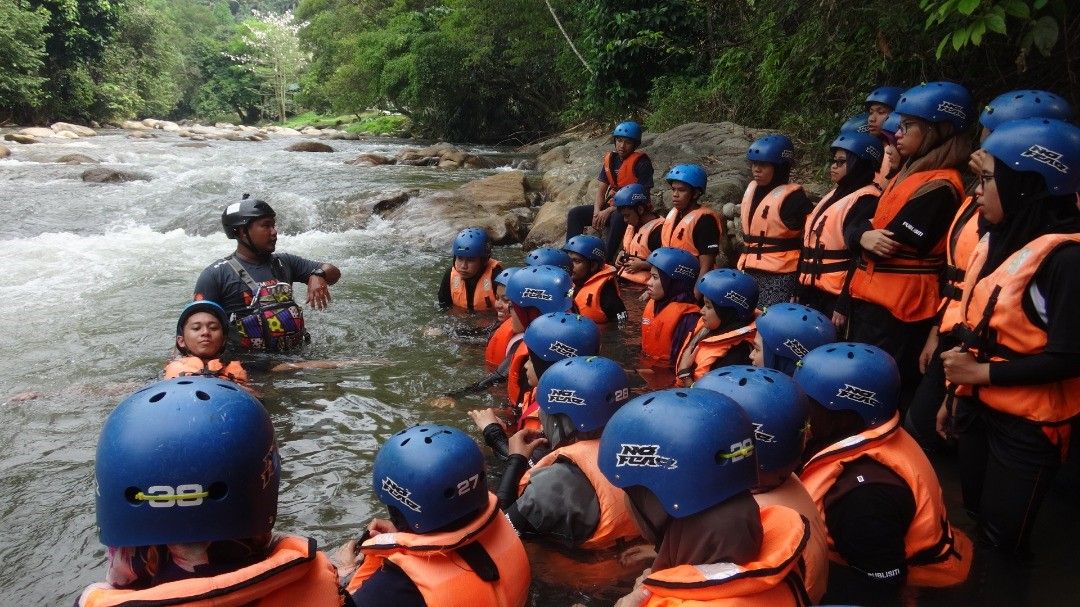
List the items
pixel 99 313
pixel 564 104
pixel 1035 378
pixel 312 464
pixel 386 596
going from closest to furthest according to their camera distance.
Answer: pixel 386 596
pixel 1035 378
pixel 312 464
pixel 99 313
pixel 564 104

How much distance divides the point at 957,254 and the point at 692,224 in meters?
3.22

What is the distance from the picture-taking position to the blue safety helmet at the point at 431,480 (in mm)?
2621

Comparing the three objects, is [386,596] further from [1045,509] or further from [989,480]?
[1045,509]

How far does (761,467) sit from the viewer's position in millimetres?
2777

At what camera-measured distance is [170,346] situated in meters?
7.59

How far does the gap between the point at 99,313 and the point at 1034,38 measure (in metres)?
9.54

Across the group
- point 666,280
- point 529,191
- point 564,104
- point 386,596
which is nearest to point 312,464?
point 386,596

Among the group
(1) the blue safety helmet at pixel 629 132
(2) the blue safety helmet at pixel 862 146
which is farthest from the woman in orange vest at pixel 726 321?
(1) the blue safety helmet at pixel 629 132

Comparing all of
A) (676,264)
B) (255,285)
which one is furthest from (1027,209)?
(255,285)

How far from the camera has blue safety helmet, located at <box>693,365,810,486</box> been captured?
2.74 metres

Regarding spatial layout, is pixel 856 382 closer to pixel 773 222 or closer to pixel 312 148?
pixel 773 222

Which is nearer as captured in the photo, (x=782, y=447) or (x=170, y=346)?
(x=782, y=447)

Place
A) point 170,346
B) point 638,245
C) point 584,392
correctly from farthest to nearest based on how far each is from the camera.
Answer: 1. point 638,245
2. point 170,346
3. point 584,392

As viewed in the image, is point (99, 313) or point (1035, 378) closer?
point (1035, 378)
